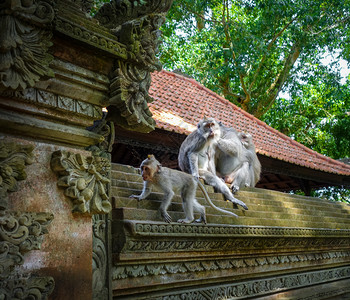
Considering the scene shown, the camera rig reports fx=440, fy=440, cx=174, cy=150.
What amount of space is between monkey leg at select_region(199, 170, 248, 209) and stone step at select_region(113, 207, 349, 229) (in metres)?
0.30

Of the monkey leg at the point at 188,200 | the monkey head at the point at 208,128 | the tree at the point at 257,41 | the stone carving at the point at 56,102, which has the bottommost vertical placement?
the monkey leg at the point at 188,200

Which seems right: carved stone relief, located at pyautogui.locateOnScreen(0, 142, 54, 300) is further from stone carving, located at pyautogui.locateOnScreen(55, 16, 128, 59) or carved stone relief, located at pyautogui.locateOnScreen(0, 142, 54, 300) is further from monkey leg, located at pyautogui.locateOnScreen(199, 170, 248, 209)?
monkey leg, located at pyautogui.locateOnScreen(199, 170, 248, 209)

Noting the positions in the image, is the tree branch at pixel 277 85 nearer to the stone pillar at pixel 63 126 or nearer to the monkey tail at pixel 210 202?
the monkey tail at pixel 210 202

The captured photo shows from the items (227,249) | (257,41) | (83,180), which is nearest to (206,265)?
(227,249)

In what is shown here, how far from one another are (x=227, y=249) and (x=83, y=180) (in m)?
2.42

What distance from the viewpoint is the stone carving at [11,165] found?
8.02 feet

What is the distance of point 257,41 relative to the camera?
1366 cm

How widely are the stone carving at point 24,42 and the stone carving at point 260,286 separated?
7.32ft

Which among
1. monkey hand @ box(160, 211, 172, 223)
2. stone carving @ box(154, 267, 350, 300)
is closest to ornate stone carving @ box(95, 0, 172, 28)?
monkey hand @ box(160, 211, 172, 223)

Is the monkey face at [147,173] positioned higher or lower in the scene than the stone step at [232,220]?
higher

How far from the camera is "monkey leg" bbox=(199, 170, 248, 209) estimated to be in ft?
18.5

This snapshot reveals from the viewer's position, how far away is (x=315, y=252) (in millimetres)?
6711

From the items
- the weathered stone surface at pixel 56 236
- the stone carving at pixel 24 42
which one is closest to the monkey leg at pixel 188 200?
the weathered stone surface at pixel 56 236

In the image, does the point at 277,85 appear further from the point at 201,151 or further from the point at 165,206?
the point at 165,206
